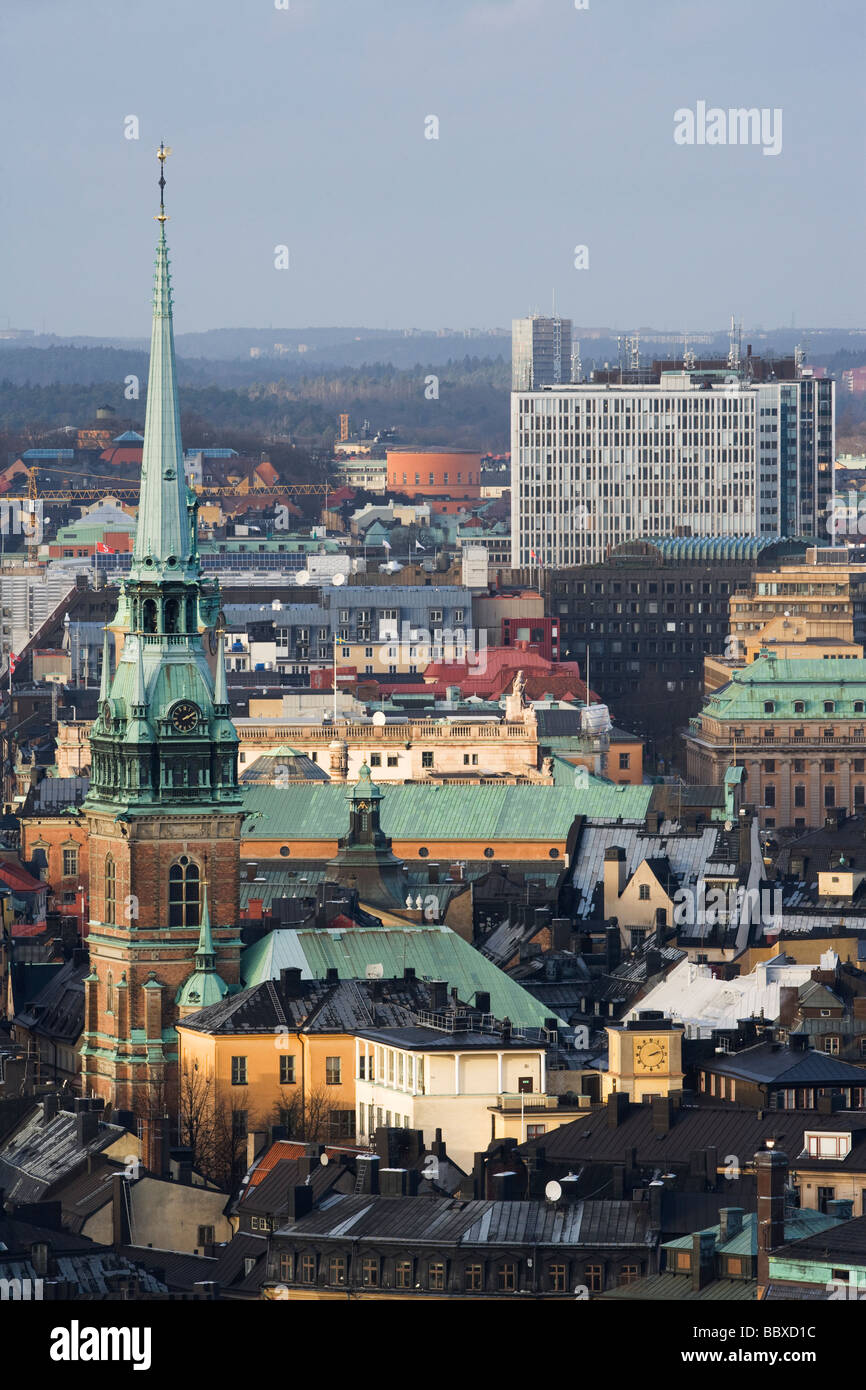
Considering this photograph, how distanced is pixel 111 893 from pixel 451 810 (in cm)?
4933

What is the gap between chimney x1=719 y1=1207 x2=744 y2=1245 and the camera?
6034cm

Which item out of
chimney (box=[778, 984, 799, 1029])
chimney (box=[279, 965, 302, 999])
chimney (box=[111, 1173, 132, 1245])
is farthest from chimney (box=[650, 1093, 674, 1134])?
chimney (box=[279, 965, 302, 999])

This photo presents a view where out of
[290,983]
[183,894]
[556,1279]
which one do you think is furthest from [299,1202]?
[183,894]

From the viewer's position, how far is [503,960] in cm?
11312

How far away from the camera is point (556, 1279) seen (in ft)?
208

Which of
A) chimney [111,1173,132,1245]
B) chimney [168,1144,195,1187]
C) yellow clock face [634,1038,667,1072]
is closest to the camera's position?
chimney [111,1173,132,1245]

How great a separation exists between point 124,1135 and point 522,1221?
1958 cm

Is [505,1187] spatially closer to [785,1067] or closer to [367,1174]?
[367,1174]

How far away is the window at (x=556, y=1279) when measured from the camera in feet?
208

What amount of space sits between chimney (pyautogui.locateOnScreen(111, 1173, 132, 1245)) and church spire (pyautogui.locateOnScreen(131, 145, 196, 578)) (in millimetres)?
24453

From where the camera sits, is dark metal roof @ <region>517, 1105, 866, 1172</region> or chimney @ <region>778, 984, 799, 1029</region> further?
chimney @ <region>778, 984, 799, 1029</region>

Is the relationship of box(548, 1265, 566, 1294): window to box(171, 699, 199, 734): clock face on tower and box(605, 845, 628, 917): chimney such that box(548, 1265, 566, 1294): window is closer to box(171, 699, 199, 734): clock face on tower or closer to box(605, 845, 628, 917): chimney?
box(171, 699, 199, 734): clock face on tower

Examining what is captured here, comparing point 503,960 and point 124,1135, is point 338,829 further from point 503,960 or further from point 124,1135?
point 124,1135

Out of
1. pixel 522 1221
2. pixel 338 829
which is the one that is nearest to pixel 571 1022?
pixel 522 1221
